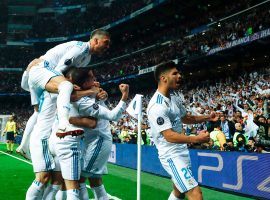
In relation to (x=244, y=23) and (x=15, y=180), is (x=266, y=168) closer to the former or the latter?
(x=15, y=180)

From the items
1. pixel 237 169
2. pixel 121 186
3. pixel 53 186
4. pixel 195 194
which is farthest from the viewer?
pixel 121 186

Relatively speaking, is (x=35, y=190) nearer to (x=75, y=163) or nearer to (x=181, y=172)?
(x=75, y=163)

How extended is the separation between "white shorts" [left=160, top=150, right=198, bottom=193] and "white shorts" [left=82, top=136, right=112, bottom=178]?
3.31 feet

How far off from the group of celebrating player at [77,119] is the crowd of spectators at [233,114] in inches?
203

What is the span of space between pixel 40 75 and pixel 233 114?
11342 millimetres

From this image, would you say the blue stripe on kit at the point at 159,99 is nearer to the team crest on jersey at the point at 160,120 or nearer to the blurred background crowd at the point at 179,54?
the team crest on jersey at the point at 160,120

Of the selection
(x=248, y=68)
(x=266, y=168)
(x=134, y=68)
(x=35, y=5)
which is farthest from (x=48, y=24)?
(x=266, y=168)

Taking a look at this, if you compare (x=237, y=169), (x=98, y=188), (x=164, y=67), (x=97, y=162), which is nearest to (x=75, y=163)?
(x=97, y=162)

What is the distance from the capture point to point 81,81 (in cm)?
426

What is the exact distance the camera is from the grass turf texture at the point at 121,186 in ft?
26.7

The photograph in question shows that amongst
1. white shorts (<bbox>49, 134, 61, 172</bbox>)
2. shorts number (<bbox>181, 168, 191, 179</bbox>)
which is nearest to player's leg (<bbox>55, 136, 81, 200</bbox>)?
white shorts (<bbox>49, 134, 61, 172</bbox>)

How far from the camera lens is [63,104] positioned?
3699 mm

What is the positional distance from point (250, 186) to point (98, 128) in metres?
4.41

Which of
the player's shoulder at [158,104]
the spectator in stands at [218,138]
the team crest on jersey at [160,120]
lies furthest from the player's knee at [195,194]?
the spectator in stands at [218,138]
